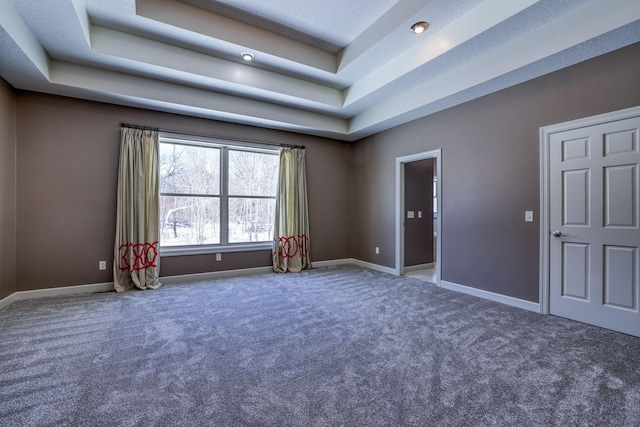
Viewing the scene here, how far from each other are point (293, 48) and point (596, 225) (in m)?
3.89

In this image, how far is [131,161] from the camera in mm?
4184

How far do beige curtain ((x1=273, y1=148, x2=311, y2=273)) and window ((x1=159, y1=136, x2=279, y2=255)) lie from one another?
0.67 feet

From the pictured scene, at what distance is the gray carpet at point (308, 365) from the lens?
165 centimetres

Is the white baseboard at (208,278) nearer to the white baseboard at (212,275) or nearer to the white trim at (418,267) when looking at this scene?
the white baseboard at (212,275)

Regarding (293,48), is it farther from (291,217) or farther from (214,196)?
(291,217)

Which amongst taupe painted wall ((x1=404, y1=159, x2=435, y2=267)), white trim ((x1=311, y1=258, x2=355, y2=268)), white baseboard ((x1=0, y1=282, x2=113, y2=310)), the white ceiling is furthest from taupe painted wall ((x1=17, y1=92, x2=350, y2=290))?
taupe painted wall ((x1=404, y1=159, x2=435, y2=267))

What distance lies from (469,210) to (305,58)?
302 cm

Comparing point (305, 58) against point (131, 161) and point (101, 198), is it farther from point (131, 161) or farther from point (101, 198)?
point (101, 198)

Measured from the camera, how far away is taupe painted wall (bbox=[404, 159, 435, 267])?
5.40 metres

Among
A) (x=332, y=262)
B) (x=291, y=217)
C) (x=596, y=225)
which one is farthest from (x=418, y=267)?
(x=596, y=225)

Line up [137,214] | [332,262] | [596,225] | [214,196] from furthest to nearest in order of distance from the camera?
[332,262], [214,196], [137,214], [596,225]

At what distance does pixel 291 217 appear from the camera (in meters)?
5.45

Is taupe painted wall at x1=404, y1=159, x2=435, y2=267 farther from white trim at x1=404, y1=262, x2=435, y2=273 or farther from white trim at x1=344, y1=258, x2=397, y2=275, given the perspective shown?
white trim at x1=344, y1=258, x2=397, y2=275

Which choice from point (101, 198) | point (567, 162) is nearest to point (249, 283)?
point (101, 198)
